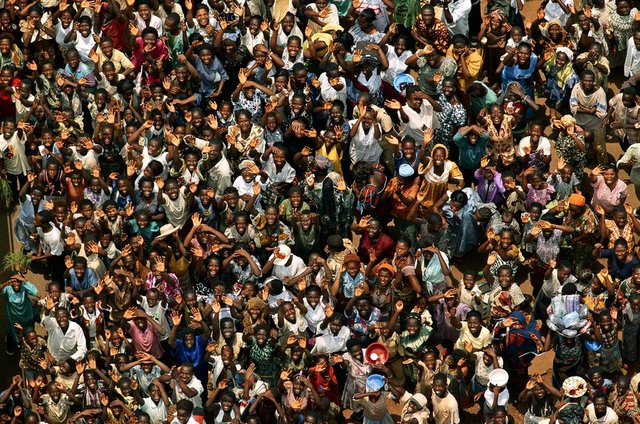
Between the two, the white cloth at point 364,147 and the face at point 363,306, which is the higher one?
the white cloth at point 364,147

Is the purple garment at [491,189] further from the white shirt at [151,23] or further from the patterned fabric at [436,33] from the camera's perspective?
the white shirt at [151,23]

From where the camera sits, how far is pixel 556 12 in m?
33.4

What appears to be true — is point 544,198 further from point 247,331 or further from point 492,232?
point 247,331

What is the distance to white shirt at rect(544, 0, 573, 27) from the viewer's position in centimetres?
3334

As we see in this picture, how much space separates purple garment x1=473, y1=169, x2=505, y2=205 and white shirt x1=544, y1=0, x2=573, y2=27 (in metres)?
3.11

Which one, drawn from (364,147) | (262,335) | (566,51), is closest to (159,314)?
(262,335)

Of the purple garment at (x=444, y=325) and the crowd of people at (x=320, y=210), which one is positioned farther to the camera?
the purple garment at (x=444, y=325)

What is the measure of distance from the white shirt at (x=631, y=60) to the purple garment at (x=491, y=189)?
293cm

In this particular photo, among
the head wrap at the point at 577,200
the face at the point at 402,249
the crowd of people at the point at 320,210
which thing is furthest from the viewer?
the head wrap at the point at 577,200

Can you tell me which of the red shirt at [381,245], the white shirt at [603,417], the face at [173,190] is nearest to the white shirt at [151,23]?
the face at [173,190]

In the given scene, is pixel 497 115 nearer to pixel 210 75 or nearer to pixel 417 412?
pixel 210 75

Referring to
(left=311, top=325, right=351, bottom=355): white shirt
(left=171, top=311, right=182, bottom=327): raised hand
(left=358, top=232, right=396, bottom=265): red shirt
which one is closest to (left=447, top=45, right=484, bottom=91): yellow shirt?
(left=358, top=232, right=396, bottom=265): red shirt

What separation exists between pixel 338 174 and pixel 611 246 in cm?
414

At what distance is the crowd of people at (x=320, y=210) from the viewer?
97.7 feet
